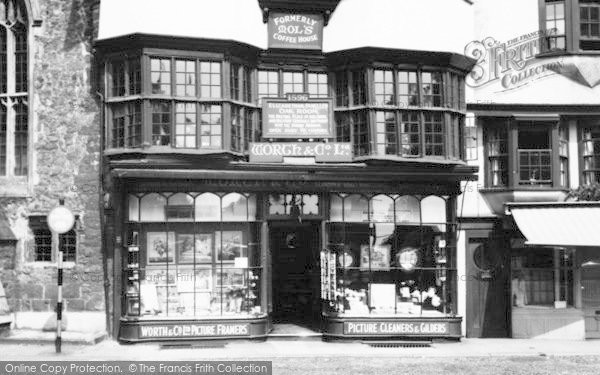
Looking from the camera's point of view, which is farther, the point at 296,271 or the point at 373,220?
the point at 296,271

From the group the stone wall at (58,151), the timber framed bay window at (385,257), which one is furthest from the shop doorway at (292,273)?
the stone wall at (58,151)

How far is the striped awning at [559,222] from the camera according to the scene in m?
18.8

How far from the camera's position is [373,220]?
1911cm

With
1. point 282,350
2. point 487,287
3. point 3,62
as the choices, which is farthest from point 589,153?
point 3,62

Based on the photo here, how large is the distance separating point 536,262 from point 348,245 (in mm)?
5208

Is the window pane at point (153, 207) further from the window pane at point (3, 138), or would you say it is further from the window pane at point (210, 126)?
the window pane at point (3, 138)

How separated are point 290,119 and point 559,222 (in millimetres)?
7157

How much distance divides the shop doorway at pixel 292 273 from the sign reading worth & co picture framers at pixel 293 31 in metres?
4.86

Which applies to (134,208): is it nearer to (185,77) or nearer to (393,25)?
(185,77)

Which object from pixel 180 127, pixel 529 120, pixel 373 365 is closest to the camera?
pixel 373 365

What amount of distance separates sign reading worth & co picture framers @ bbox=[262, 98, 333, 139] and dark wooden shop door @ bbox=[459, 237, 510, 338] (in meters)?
5.18

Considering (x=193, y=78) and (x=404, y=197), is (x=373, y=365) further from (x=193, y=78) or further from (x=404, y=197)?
(x=193, y=78)

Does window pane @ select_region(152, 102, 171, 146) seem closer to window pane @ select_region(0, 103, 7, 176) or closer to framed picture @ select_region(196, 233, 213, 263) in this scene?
framed picture @ select_region(196, 233, 213, 263)

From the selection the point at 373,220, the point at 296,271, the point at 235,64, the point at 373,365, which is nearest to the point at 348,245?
the point at 373,220
